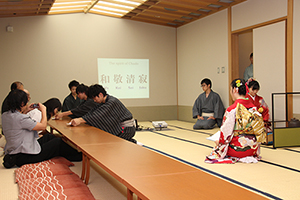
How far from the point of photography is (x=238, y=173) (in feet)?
9.34

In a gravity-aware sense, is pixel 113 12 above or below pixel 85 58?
above

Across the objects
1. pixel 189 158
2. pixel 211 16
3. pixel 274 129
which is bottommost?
pixel 189 158

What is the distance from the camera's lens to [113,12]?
7.36 meters

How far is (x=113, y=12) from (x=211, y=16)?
8.07 feet

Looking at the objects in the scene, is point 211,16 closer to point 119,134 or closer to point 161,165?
point 119,134

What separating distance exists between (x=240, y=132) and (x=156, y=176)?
1902 millimetres

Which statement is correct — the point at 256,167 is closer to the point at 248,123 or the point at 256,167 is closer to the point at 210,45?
the point at 248,123

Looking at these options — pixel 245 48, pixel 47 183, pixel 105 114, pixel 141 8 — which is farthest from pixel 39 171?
pixel 245 48

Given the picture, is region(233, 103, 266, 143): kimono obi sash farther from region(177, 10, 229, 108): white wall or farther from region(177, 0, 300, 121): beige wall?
region(177, 10, 229, 108): white wall

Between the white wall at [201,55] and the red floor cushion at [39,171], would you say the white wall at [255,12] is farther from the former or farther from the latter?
the red floor cushion at [39,171]

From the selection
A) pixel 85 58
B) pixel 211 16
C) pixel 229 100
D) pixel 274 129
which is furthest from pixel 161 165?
pixel 85 58

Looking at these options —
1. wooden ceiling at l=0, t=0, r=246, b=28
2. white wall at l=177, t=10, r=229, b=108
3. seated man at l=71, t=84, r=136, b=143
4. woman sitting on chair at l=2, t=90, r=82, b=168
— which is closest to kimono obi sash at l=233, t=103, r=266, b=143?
seated man at l=71, t=84, r=136, b=143

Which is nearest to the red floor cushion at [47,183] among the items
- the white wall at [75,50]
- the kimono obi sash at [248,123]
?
the kimono obi sash at [248,123]

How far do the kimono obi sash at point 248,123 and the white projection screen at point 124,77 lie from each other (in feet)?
15.8
